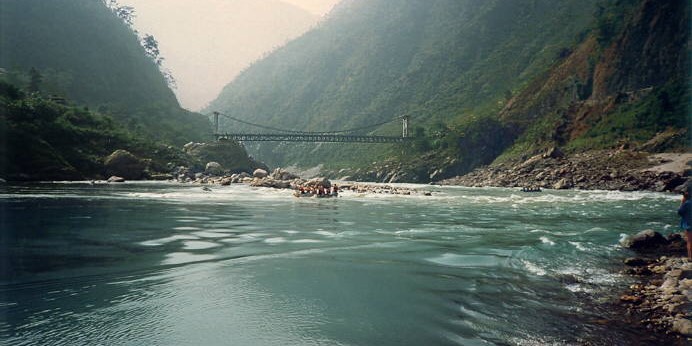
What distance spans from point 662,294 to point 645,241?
621 centimetres

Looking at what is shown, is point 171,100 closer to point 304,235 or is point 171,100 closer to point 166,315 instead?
point 304,235

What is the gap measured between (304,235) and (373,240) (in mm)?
2340

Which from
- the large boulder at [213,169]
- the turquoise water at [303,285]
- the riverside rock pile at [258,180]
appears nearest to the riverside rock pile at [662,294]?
the turquoise water at [303,285]

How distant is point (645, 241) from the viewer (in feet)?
42.2

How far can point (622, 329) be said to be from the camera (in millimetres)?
6102

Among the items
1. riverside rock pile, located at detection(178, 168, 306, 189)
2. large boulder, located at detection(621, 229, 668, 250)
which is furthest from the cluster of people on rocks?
large boulder, located at detection(621, 229, 668, 250)

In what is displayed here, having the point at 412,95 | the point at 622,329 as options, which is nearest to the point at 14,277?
the point at 622,329

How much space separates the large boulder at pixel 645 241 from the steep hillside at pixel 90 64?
271ft

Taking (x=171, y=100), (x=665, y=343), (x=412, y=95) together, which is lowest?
(x=665, y=343)

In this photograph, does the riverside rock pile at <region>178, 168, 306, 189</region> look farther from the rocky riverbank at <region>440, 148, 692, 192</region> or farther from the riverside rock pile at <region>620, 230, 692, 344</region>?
the riverside rock pile at <region>620, 230, 692, 344</region>

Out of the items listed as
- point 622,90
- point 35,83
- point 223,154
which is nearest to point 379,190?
point 223,154

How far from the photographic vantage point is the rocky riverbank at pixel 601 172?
48.8m

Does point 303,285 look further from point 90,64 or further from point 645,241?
point 90,64

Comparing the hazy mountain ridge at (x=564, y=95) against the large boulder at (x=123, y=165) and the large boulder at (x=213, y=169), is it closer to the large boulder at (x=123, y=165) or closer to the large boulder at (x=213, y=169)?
the large boulder at (x=213, y=169)
